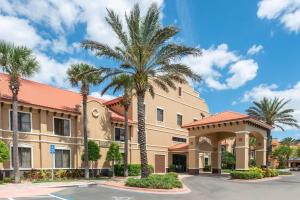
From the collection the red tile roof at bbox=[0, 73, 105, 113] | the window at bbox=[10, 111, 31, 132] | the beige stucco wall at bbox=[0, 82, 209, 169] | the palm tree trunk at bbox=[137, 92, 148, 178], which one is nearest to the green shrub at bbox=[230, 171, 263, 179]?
the palm tree trunk at bbox=[137, 92, 148, 178]

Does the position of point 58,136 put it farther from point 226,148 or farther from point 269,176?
point 226,148

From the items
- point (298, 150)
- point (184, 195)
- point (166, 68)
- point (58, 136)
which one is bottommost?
point (298, 150)

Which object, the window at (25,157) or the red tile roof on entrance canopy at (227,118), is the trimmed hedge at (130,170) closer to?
the red tile roof on entrance canopy at (227,118)

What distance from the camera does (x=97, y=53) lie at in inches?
961

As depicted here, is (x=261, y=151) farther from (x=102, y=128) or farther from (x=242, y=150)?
(x=102, y=128)

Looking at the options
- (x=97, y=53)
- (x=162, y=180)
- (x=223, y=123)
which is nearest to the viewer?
(x=162, y=180)

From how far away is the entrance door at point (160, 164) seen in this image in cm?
4280

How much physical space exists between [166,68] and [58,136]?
1266 centimetres

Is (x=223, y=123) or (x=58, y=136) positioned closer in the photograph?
(x=58, y=136)

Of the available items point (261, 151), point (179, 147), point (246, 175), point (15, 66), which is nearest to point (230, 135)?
point (261, 151)

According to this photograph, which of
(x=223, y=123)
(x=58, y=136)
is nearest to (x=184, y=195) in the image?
(x=58, y=136)

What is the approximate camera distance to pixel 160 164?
43.4 metres

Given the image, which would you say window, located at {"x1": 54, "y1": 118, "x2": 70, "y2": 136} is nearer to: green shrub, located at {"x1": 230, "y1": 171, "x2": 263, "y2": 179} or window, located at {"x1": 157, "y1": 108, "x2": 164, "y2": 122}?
window, located at {"x1": 157, "y1": 108, "x2": 164, "y2": 122}

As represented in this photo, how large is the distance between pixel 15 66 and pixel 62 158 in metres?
10.4
